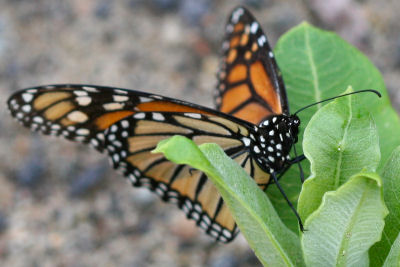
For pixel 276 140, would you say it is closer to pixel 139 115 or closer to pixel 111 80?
pixel 139 115

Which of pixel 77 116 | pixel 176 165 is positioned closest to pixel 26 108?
pixel 77 116

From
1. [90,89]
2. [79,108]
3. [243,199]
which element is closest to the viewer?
[243,199]

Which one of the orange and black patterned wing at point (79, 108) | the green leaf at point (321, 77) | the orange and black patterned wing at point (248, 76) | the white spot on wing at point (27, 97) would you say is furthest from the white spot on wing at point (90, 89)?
the green leaf at point (321, 77)

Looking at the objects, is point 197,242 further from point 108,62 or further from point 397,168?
point 397,168

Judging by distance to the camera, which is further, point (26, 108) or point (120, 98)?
point (26, 108)

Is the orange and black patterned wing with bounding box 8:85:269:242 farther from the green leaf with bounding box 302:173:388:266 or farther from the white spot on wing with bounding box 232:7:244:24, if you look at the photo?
the green leaf with bounding box 302:173:388:266

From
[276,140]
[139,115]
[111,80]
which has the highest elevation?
[111,80]

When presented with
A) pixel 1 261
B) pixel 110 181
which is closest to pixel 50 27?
pixel 110 181

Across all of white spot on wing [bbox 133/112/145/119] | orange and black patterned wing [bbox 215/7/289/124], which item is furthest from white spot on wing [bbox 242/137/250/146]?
white spot on wing [bbox 133/112/145/119]
